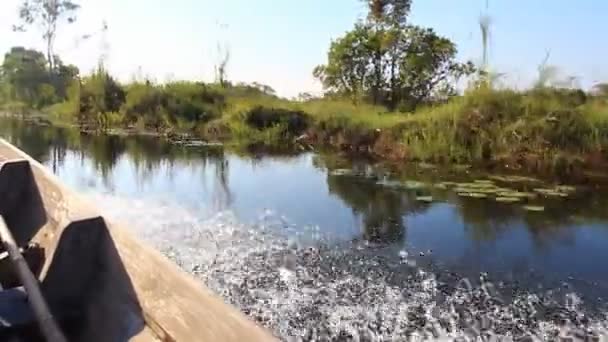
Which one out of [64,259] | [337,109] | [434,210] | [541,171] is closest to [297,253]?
[434,210]

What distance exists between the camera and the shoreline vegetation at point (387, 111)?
8828mm

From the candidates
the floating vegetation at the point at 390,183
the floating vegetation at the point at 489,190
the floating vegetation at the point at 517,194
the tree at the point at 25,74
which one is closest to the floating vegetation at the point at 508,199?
the floating vegetation at the point at 517,194

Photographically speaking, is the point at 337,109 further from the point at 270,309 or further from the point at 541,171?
the point at 270,309

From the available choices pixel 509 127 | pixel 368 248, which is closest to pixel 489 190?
pixel 509 127

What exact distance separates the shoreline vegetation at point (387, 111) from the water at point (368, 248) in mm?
1586

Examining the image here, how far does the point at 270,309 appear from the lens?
Result: 10.9 ft

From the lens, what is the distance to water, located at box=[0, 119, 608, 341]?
3285 mm

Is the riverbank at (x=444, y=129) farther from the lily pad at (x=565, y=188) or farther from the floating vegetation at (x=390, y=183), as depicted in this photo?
the floating vegetation at (x=390, y=183)

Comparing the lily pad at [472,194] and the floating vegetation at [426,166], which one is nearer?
the lily pad at [472,194]

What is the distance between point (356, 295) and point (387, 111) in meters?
10.4

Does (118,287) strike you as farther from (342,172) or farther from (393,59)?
(393,59)

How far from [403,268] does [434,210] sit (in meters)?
2.05

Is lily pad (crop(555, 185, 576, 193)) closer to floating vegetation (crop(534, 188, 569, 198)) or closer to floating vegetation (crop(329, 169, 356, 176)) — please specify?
floating vegetation (crop(534, 188, 569, 198))

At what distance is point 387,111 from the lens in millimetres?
13594
